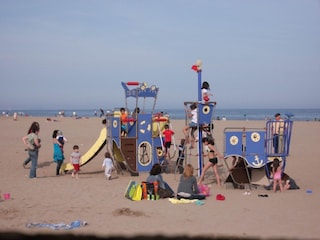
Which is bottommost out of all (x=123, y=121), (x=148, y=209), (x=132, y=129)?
(x=148, y=209)

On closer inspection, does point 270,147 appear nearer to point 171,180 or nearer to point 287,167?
point 171,180

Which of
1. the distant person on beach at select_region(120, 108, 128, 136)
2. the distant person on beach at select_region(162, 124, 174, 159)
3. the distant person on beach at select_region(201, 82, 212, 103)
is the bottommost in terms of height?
the distant person on beach at select_region(162, 124, 174, 159)

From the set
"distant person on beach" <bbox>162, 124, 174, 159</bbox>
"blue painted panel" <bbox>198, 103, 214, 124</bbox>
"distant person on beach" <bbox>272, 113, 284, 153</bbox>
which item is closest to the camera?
"distant person on beach" <bbox>272, 113, 284, 153</bbox>

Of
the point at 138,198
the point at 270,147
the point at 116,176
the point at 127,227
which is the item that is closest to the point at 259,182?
the point at 270,147

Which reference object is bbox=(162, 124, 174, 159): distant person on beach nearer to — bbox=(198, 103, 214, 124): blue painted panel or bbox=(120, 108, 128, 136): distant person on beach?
bbox=(120, 108, 128, 136): distant person on beach

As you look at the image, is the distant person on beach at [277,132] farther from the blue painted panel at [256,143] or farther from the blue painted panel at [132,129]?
the blue painted panel at [132,129]

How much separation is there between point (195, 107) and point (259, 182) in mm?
2665

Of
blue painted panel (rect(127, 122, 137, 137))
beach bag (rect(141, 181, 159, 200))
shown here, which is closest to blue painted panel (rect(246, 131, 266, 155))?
beach bag (rect(141, 181, 159, 200))

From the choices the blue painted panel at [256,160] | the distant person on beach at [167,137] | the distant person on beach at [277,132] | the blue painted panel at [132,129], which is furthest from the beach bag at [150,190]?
the blue painted panel at [132,129]

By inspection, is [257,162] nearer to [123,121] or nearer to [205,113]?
[205,113]

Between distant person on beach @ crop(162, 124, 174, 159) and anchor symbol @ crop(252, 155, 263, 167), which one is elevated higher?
distant person on beach @ crop(162, 124, 174, 159)

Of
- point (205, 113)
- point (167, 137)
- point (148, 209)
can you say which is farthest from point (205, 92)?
point (148, 209)

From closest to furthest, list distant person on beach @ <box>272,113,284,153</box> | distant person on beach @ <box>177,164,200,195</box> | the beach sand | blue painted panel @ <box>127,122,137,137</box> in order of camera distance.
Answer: the beach sand
distant person on beach @ <box>177,164,200,195</box>
distant person on beach @ <box>272,113,284,153</box>
blue painted panel @ <box>127,122,137,137</box>

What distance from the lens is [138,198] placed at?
32.1 feet
